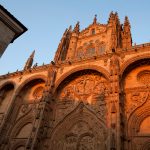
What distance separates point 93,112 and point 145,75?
529cm

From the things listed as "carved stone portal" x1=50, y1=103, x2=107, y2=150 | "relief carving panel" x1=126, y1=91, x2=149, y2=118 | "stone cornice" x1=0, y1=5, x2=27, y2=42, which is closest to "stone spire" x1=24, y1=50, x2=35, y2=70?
"carved stone portal" x1=50, y1=103, x2=107, y2=150

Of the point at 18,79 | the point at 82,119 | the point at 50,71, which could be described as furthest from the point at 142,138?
the point at 18,79

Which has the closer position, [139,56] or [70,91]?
[139,56]

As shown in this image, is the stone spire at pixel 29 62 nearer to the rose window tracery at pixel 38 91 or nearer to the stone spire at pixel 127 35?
the rose window tracery at pixel 38 91

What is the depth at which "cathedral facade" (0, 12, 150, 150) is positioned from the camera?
12.9 metres

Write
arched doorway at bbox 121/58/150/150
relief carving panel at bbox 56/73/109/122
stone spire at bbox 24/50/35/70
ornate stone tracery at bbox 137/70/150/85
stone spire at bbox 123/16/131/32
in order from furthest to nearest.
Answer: stone spire at bbox 24/50/35/70 → stone spire at bbox 123/16/131/32 → relief carving panel at bbox 56/73/109/122 → ornate stone tracery at bbox 137/70/150/85 → arched doorway at bbox 121/58/150/150

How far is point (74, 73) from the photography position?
1803cm

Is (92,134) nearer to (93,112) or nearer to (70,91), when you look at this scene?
(93,112)

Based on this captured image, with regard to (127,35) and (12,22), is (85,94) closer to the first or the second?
(127,35)

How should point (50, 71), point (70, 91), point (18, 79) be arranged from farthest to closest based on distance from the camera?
point (18, 79), point (50, 71), point (70, 91)

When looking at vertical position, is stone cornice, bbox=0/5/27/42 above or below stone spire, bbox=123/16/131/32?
below

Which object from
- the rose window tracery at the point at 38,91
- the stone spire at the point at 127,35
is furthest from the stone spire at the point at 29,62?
the stone spire at the point at 127,35

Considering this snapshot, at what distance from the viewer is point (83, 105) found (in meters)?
15.8

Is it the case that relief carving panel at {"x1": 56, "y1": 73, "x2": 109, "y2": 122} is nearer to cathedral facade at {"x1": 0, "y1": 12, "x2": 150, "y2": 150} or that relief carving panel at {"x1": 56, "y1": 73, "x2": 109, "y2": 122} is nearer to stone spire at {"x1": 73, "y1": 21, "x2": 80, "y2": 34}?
cathedral facade at {"x1": 0, "y1": 12, "x2": 150, "y2": 150}
